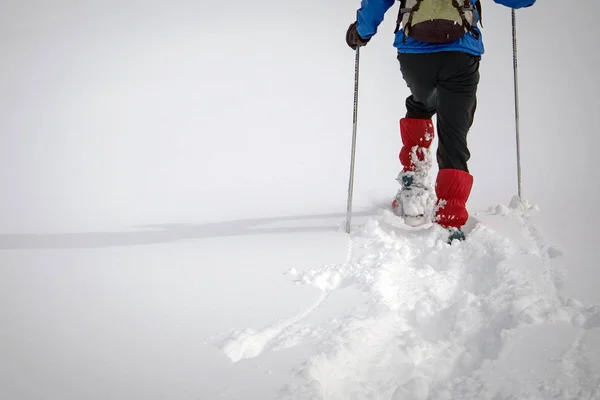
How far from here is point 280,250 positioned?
8.61 feet

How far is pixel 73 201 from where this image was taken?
3.57m

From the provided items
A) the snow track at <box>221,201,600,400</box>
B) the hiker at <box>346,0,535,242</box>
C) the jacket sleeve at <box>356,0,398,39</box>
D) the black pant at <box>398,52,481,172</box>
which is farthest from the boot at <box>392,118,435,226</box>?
the jacket sleeve at <box>356,0,398,39</box>

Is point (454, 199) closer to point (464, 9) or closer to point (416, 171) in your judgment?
point (416, 171)

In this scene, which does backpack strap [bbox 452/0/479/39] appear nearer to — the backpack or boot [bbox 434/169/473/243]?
the backpack

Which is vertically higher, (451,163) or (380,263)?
(451,163)

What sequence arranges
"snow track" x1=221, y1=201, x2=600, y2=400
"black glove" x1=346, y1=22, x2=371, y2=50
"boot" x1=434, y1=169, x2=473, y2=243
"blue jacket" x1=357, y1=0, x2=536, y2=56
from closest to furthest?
1. "snow track" x1=221, y1=201, x2=600, y2=400
2. "blue jacket" x1=357, y1=0, x2=536, y2=56
3. "boot" x1=434, y1=169, x2=473, y2=243
4. "black glove" x1=346, y1=22, x2=371, y2=50

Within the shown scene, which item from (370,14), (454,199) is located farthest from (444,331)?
(370,14)

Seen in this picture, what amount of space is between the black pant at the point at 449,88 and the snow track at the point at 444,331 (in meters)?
0.51

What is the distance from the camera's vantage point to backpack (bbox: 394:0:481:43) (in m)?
2.33

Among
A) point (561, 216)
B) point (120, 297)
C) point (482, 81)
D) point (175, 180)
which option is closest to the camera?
point (120, 297)

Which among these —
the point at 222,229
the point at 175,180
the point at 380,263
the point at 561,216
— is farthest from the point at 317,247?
the point at 175,180

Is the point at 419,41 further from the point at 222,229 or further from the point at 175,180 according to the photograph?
the point at 175,180

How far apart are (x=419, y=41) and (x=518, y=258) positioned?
1.13 m

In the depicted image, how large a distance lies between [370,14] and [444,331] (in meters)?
1.63
